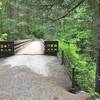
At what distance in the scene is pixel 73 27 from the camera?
25.5 metres

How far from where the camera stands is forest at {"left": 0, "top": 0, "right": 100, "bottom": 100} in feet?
37.2

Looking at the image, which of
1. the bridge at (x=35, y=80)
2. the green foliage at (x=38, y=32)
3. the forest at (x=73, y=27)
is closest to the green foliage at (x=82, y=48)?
the forest at (x=73, y=27)

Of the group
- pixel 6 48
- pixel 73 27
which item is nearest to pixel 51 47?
pixel 6 48

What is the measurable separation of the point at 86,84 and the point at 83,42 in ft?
42.1

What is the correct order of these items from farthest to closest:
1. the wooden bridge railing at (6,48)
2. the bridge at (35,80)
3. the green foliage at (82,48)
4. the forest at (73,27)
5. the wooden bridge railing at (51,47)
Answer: the wooden bridge railing at (51,47) → the wooden bridge railing at (6,48) → the green foliage at (82,48) → the forest at (73,27) → the bridge at (35,80)

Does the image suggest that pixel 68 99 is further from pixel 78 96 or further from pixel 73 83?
pixel 73 83

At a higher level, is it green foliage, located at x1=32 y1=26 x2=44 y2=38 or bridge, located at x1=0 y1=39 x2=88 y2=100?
green foliage, located at x1=32 y1=26 x2=44 y2=38

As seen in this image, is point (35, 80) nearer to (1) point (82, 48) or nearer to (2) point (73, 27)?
(2) point (73, 27)

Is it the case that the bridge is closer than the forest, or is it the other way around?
the bridge

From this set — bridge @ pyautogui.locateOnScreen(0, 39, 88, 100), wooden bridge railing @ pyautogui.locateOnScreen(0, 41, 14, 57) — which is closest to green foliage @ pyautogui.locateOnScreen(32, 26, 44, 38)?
wooden bridge railing @ pyautogui.locateOnScreen(0, 41, 14, 57)

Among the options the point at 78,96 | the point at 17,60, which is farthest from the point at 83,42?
the point at 78,96

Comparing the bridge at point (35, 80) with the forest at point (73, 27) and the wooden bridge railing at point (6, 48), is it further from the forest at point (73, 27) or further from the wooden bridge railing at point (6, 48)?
the forest at point (73, 27)

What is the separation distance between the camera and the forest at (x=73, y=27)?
11336mm

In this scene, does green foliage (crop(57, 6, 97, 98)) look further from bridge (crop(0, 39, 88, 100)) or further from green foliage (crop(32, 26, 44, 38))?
green foliage (crop(32, 26, 44, 38))
